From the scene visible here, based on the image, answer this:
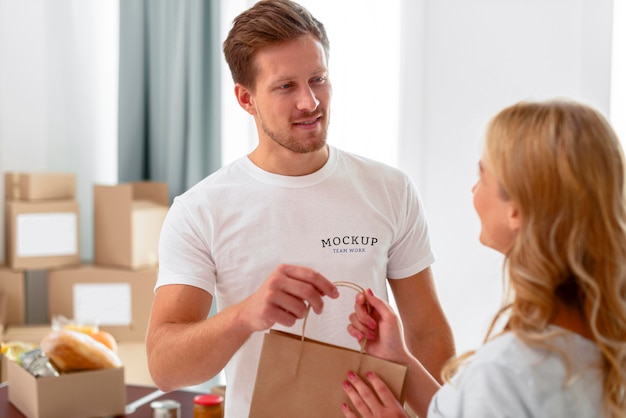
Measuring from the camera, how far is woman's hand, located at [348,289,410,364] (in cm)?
139

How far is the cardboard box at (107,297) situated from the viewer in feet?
10.7

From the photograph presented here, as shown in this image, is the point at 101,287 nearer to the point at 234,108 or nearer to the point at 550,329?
the point at 234,108

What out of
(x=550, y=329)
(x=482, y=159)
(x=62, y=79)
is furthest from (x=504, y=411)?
(x=62, y=79)

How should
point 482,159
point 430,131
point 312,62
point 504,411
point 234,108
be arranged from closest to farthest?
point 504,411 → point 482,159 → point 312,62 → point 430,131 → point 234,108

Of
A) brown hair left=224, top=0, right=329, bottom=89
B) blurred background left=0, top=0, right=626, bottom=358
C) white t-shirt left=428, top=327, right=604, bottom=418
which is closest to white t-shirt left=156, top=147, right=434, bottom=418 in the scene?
brown hair left=224, top=0, right=329, bottom=89

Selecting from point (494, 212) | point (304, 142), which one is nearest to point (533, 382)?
point (494, 212)

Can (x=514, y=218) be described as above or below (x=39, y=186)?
above

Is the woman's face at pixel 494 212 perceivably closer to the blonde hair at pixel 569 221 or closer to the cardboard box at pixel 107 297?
the blonde hair at pixel 569 221

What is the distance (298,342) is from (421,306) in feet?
1.62

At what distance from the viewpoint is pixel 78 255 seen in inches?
133

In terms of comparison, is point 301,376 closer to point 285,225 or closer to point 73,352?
point 285,225

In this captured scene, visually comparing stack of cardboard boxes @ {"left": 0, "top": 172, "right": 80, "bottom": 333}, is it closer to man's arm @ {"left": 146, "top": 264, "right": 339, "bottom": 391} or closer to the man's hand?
man's arm @ {"left": 146, "top": 264, "right": 339, "bottom": 391}

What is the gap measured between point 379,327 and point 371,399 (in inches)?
5.6

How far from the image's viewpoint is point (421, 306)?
5.83 ft
